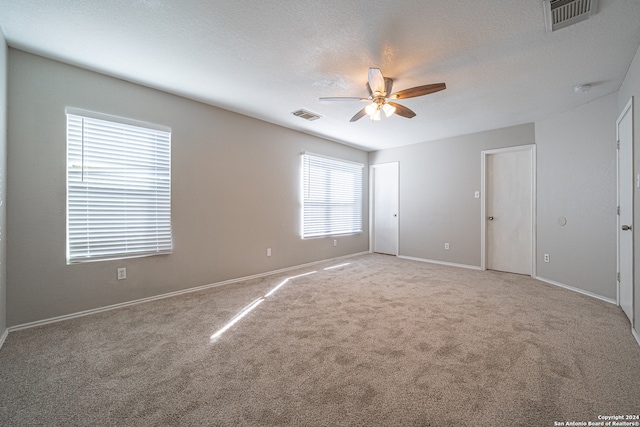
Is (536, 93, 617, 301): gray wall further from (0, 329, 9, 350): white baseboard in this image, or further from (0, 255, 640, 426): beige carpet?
(0, 329, 9, 350): white baseboard

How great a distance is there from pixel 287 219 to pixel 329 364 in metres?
3.04

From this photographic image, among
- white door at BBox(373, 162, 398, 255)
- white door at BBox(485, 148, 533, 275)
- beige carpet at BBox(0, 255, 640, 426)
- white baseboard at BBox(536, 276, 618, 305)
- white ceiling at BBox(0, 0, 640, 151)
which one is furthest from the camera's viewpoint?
white door at BBox(373, 162, 398, 255)

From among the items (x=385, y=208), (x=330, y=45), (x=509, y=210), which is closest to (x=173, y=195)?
(x=330, y=45)

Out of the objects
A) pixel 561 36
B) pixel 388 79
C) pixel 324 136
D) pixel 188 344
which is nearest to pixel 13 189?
pixel 188 344

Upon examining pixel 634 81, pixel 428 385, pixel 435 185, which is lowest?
pixel 428 385

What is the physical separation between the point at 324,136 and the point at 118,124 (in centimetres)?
333

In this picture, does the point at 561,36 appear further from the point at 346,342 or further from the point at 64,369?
the point at 64,369

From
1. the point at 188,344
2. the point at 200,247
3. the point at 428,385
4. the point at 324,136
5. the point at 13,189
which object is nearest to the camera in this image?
the point at 428,385

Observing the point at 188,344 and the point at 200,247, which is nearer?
the point at 188,344

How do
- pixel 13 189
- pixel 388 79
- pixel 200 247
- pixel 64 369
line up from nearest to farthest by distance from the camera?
1. pixel 64 369
2. pixel 13 189
3. pixel 388 79
4. pixel 200 247

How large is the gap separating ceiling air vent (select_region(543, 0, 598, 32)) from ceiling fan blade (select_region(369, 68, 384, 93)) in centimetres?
118

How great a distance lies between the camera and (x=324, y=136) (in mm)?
5281

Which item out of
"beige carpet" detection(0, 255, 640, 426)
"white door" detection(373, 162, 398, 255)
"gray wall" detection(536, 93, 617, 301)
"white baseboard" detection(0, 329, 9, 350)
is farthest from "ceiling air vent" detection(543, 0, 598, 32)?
"white baseboard" detection(0, 329, 9, 350)

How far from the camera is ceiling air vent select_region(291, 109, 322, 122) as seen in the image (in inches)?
155
